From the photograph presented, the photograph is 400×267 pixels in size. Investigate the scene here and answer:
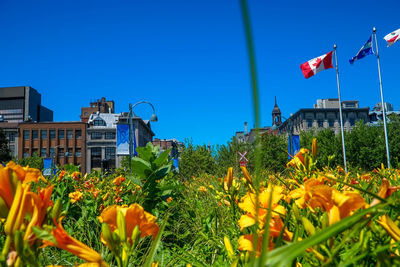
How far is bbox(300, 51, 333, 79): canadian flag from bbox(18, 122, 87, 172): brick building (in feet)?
142

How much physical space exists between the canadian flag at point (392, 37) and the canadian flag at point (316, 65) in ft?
8.08

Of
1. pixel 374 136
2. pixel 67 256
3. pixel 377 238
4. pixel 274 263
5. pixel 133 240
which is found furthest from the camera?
pixel 374 136

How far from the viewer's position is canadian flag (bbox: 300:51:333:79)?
1464 cm

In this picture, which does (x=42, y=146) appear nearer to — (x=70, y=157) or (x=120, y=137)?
(x=70, y=157)

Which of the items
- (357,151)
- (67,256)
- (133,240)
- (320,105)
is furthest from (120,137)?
(320,105)

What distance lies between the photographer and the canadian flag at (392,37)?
40.4 feet

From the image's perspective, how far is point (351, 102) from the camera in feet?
193

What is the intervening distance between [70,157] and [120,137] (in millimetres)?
43452

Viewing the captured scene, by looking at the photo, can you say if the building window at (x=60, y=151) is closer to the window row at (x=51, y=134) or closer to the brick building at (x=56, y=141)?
the brick building at (x=56, y=141)

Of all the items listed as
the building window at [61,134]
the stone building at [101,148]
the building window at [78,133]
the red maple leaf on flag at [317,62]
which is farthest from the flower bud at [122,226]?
the building window at [61,134]

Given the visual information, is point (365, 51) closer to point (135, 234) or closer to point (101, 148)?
point (135, 234)

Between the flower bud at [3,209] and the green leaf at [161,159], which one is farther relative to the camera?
the green leaf at [161,159]

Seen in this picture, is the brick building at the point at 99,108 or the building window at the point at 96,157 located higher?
the brick building at the point at 99,108

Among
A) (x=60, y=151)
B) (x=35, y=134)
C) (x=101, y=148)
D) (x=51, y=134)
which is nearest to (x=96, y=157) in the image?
(x=101, y=148)
